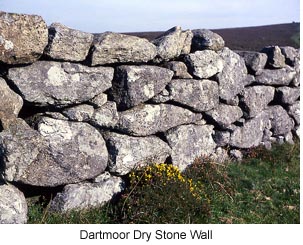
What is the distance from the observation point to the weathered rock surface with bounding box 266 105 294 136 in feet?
38.5

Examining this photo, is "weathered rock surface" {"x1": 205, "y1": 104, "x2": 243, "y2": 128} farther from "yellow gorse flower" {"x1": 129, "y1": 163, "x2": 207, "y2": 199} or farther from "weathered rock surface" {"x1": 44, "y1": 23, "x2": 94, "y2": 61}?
"weathered rock surface" {"x1": 44, "y1": 23, "x2": 94, "y2": 61}

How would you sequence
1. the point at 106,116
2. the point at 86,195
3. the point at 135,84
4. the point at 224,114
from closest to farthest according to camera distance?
the point at 86,195 < the point at 106,116 < the point at 135,84 < the point at 224,114

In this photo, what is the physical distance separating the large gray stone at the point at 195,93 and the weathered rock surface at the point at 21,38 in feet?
9.22

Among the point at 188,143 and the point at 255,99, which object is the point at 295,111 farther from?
the point at 188,143

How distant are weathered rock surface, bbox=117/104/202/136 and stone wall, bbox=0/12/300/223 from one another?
0.02 metres

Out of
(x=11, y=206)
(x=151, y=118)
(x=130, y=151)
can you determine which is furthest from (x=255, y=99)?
(x=11, y=206)

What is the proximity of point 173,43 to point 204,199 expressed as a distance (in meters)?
2.87

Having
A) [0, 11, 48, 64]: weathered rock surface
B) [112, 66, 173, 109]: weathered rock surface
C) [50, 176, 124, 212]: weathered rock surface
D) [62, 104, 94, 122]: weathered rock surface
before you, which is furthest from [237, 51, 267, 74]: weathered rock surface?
[0, 11, 48, 64]: weathered rock surface

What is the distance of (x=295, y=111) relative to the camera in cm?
1248

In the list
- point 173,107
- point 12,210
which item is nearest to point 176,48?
point 173,107

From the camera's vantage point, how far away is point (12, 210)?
6.61m

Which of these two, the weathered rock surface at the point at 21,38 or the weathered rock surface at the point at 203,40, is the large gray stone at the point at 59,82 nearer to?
the weathered rock surface at the point at 21,38

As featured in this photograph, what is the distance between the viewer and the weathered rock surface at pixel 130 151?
7898 millimetres

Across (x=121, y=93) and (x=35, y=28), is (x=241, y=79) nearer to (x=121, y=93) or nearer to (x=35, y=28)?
(x=121, y=93)
